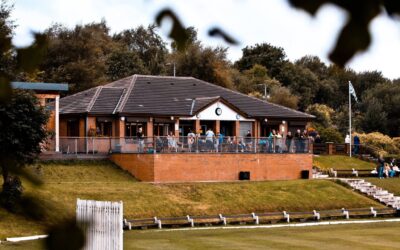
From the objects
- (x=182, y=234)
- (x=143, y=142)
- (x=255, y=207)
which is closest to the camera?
(x=182, y=234)

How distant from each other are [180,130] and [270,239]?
24.7m

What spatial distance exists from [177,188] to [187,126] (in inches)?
485

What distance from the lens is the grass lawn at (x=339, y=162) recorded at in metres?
57.9

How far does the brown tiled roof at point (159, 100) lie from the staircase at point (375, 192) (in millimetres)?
9760

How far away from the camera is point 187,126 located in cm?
5591

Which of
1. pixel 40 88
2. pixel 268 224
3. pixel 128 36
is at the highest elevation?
pixel 128 36

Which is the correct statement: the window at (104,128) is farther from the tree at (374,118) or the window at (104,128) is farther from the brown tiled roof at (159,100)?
the tree at (374,118)

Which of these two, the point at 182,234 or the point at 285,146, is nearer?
the point at 182,234

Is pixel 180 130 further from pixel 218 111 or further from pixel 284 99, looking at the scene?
pixel 284 99

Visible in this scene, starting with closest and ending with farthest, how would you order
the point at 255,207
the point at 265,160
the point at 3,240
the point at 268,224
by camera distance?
the point at 3,240 < the point at 268,224 < the point at 255,207 < the point at 265,160

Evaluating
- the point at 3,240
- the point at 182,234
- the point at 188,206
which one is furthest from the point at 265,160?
the point at 3,240

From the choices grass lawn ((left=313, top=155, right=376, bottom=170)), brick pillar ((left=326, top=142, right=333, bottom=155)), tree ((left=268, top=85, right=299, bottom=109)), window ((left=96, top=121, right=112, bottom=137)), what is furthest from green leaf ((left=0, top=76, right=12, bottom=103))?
tree ((left=268, top=85, right=299, bottom=109))

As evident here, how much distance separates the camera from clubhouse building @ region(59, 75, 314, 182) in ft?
158

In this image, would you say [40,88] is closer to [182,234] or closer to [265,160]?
[265,160]
